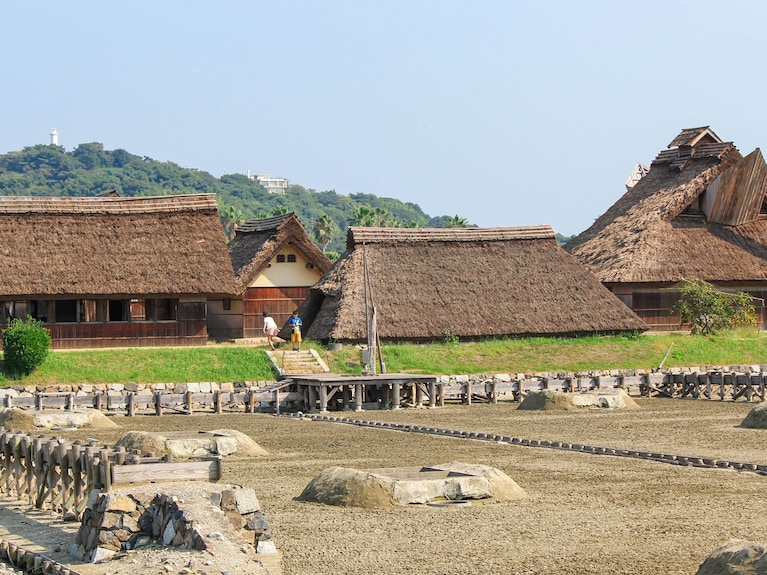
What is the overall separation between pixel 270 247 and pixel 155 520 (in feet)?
118

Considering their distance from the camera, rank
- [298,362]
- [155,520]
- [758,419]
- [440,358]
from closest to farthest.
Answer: [155,520] < [758,419] < [298,362] < [440,358]

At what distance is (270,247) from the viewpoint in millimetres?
49406

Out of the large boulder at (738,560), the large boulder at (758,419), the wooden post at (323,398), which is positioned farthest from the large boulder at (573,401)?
the large boulder at (738,560)

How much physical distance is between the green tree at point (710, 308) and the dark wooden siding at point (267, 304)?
1424 cm

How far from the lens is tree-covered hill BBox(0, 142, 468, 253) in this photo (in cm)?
14312

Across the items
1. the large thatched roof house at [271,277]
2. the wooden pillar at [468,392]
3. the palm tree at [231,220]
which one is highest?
the palm tree at [231,220]

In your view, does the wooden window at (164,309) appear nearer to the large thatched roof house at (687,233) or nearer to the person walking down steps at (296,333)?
the person walking down steps at (296,333)

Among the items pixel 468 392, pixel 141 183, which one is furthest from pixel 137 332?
pixel 141 183

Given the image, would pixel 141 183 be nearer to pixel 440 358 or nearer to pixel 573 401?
pixel 440 358

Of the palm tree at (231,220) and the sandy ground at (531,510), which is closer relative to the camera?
the sandy ground at (531,510)

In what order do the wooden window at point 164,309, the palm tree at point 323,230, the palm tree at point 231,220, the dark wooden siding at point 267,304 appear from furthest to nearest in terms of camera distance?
the palm tree at point 323,230 < the palm tree at point 231,220 < the dark wooden siding at point 267,304 < the wooden window at point 164,309

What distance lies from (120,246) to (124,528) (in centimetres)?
3103

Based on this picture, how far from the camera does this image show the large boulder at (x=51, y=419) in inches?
1110

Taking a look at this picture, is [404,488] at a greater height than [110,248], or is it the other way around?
[110,248]
